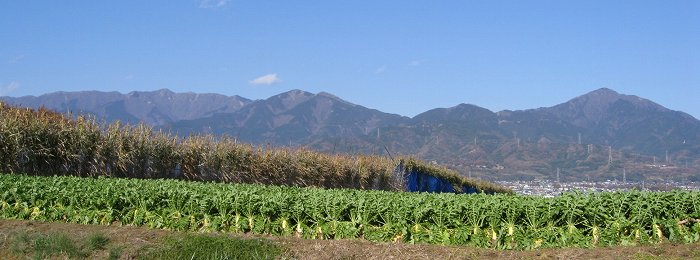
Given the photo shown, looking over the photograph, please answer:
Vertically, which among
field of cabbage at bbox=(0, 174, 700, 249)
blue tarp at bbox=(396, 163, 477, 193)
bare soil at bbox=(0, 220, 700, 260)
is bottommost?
blue tarp at bbox=(396, 163, 477, 193)

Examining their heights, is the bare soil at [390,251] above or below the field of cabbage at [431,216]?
below

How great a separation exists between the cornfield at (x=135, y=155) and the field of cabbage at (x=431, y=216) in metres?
5.85

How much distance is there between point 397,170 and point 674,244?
2098 centimetres

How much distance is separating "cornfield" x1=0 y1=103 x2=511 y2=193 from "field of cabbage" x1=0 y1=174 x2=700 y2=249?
19.2 ft

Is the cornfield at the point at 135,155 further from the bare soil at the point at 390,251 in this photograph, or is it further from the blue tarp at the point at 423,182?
the bare soil at the point at 390,251

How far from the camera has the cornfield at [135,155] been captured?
1566 centimetres

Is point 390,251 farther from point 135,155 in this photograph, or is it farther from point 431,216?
point 135,155

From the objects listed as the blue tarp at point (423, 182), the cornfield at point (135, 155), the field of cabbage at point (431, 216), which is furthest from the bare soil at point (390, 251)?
the blue tarp at point (423, 182)

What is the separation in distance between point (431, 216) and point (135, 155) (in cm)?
1043

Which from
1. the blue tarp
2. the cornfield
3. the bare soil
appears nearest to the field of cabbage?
the bare soil

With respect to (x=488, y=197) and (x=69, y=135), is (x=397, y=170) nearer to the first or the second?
(x=69, y=135)

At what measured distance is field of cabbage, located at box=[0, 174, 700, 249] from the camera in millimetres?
9461

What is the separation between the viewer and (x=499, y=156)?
7707 inches

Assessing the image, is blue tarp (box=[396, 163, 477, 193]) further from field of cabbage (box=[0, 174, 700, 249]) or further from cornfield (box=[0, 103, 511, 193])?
field of cabbage (box=[0, 174, 700, 249])
